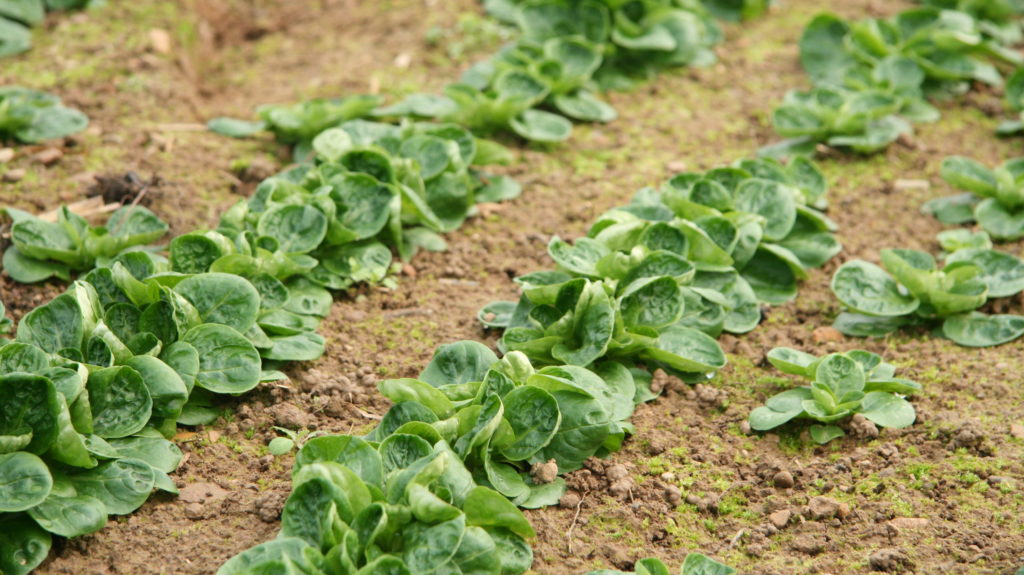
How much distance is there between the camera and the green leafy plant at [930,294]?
4.17 meters

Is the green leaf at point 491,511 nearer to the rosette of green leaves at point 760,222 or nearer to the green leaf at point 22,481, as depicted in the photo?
the green leaf at point 22,481

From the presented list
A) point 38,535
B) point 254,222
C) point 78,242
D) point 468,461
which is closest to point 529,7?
point 254,222

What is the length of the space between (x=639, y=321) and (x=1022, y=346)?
5.14ft

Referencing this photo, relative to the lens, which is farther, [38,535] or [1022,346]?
[1022,346]

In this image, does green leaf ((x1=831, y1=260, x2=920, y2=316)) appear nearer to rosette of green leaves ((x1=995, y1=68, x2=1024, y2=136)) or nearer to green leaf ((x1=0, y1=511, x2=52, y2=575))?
rosette of green leaves ((x1=995, y1=68, x2=1024, y2=136))

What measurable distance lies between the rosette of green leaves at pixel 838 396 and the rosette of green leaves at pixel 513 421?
0.58 meters

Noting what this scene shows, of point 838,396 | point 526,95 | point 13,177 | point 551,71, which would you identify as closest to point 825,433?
point 838,396

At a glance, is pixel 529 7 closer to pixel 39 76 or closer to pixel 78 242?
pixel 39 76

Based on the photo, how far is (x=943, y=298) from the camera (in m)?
4.15

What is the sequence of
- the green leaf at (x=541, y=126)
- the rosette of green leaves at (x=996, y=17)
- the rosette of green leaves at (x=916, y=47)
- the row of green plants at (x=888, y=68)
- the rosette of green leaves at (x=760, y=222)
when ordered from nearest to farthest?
1. the rosette of green leaves at (x=760, y=222)
2. the green leaf at (x=541, y=126)
3. the row of green plants at (x=888, y=68)
4. the rosette of green leaves at (x=916, y=47)
5. the rosette of green leaves at (x=996, y=17)

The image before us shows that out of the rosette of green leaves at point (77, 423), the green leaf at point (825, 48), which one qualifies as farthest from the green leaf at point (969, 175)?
the rosette of green leaves at point (77, 423)

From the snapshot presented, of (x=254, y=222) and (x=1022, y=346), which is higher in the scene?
(x=254, y=222)

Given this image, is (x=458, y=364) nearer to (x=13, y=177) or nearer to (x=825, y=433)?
(x=825, y=433)

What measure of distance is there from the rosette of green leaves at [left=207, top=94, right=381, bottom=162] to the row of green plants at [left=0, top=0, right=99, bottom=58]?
144 cm
